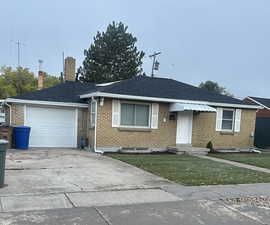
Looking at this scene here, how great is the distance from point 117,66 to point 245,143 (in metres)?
24.4

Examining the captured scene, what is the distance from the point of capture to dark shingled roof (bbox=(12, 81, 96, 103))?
1518 centimetres

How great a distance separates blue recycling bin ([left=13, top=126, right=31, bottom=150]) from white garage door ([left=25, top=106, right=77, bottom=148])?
0.94 metres

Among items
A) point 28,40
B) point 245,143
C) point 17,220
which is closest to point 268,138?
point 245,143

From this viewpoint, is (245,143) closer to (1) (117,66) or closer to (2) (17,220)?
(2) (17,220)

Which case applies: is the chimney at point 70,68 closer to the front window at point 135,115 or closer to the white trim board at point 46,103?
the white trim board at point 46,103

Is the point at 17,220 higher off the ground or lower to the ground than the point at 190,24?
lower

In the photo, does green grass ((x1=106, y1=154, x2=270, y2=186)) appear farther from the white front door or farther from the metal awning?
the white front door

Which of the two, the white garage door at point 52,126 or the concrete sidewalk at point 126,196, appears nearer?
the concrete sidewalk at point 126,196

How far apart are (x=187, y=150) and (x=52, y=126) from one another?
7.18 meters

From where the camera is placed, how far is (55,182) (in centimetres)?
743

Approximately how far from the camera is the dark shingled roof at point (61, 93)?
49.8 feet

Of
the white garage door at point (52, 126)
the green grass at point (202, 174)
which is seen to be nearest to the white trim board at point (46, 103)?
the white garage door at point (52, 126)

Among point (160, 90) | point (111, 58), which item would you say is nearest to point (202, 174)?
point (160, 90)

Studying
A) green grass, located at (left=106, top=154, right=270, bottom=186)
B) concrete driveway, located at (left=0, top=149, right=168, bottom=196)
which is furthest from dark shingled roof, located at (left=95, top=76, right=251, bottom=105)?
concrete driveway, located at (left=0, top=149, right=168, bottom=196)
